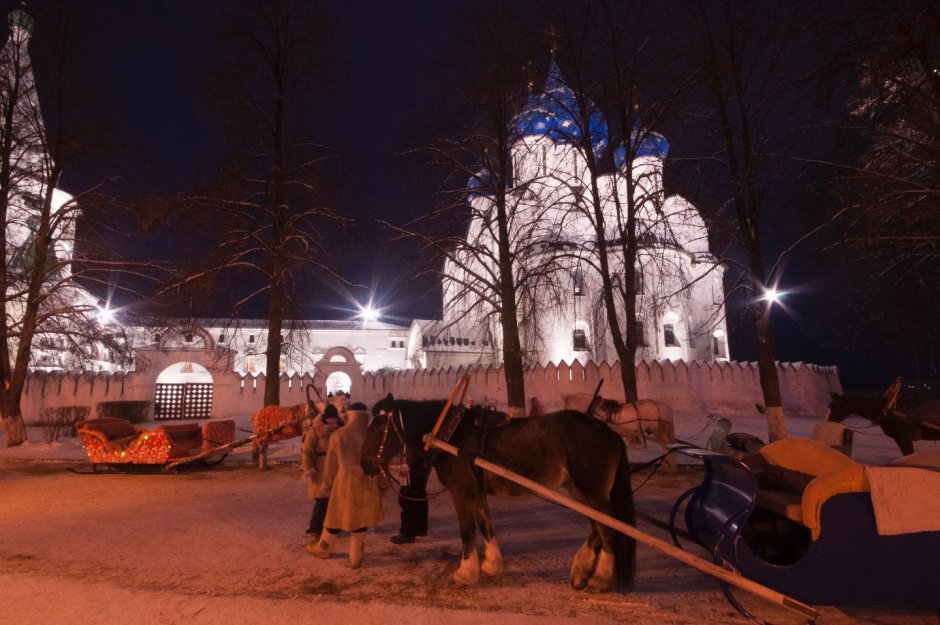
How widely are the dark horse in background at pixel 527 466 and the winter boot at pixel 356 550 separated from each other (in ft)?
2.88

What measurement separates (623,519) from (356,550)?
281 cm

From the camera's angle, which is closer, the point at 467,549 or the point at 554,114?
the point at 467,549

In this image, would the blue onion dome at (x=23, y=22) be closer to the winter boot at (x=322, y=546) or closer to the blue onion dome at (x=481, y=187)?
the blue onion dome at (x=481, y=187)

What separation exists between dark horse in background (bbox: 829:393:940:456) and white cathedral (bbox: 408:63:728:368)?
3.12 m

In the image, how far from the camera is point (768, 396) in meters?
11.1

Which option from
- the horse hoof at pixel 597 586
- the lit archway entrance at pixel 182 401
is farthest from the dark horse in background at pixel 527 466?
the lit archway entrance at pixel 182 401

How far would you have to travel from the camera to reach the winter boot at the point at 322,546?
5.57m

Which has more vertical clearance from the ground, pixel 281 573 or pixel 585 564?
pixel 585 564

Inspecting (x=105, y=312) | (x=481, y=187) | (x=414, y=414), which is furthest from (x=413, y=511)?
(x=105, y=312)

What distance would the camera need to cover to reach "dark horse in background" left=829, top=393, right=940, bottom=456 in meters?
9.22

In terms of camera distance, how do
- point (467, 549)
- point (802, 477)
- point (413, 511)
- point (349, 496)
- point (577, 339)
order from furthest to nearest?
point (577, 339), point (413, 511), point (349, 496), point (467, 549), point (802, 477)

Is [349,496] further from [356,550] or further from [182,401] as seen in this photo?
[182,401]

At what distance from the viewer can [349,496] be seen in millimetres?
5340

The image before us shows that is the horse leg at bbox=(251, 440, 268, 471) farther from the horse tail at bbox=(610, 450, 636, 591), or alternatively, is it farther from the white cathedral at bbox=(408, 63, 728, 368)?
the horse tail at bbox=(610, 450, 636, 591)
